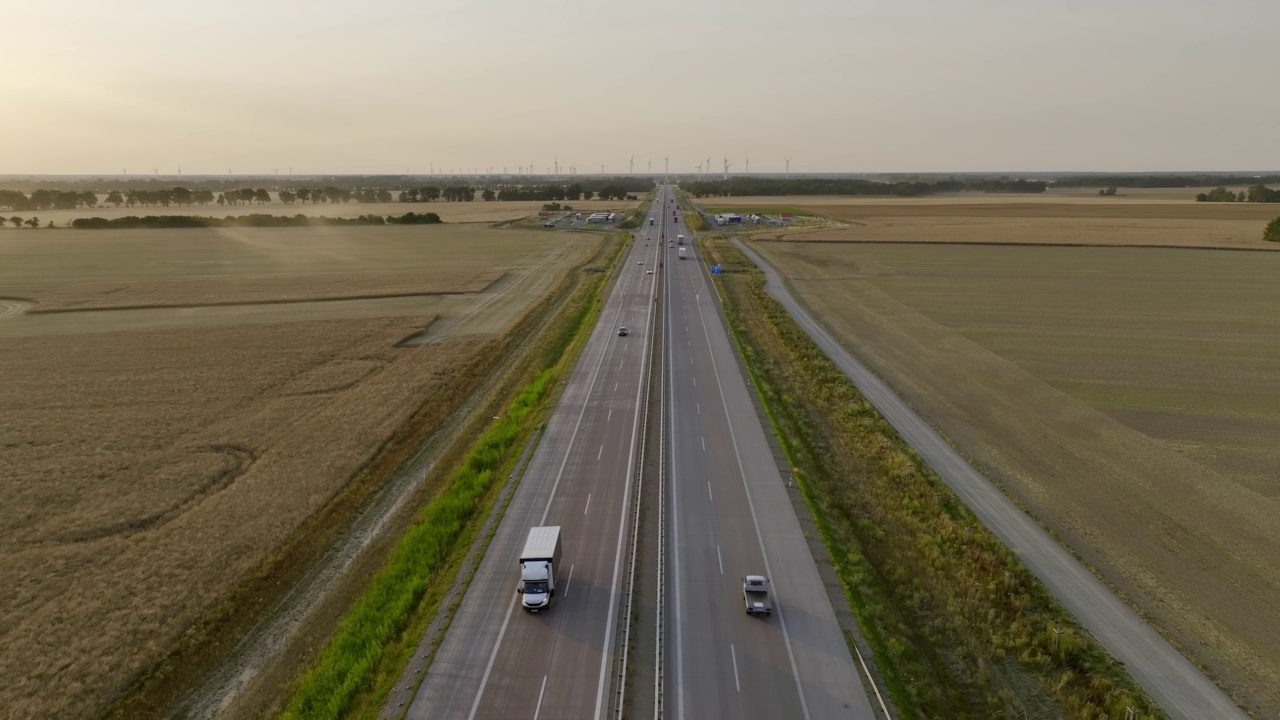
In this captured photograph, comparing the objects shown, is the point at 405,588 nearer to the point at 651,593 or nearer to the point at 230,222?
the point at 651,593

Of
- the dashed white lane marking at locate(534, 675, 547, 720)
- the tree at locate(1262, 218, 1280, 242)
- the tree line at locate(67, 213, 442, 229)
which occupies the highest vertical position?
the tree line at locate(67, 213, 442, 229)

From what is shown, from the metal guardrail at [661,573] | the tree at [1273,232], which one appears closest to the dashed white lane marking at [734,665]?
the metal guardrail at [661,573]

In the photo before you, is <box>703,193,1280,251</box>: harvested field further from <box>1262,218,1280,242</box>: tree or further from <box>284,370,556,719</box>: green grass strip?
<box>284,370,556,719</box>: green grass strip

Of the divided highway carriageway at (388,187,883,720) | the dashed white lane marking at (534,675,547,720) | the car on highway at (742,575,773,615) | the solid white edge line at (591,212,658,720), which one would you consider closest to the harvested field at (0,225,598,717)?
the divided highway carriageway at (388,187,883,720)

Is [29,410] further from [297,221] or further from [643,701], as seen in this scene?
[297,221]

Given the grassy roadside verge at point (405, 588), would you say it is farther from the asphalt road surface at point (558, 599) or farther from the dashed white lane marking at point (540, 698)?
the dashed white lane marking at point (540, 698)
